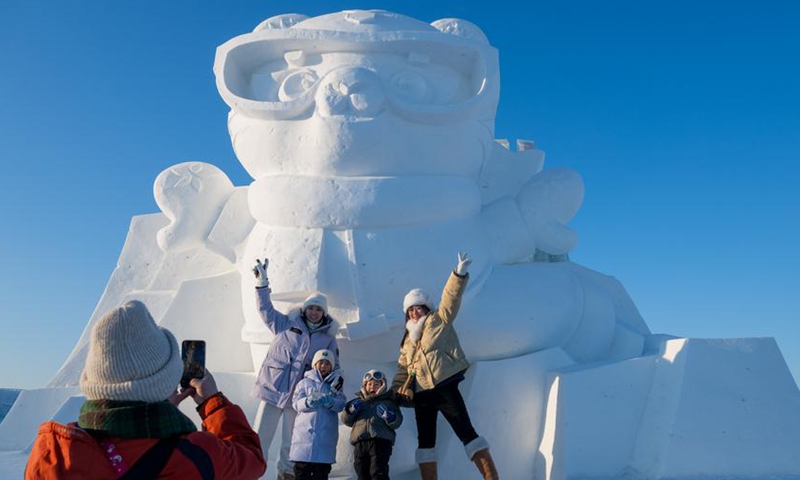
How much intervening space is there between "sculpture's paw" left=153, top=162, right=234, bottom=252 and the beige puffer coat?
219cm

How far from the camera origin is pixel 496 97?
516 cm

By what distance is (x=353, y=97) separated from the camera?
474 cm

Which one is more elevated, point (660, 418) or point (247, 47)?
point (247, 47)

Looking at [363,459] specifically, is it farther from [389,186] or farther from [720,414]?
[720,414]

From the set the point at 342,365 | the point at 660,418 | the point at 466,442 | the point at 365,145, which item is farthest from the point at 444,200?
the point at 660,418

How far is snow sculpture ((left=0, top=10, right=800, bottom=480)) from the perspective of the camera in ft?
14.9

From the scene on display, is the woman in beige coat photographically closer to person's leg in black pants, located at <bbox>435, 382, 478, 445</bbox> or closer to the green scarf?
person's leg in black pants, located at <bbox>435, 382, 478, 445</bbox>

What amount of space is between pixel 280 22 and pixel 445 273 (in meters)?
2.20

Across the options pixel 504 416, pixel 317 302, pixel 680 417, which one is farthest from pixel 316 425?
pixel 680 417

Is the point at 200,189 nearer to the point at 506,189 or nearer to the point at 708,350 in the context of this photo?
the point at 506,189

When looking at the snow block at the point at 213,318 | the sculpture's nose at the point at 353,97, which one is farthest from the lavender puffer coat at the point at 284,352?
A: the sculpture's nose at the point at 353,97

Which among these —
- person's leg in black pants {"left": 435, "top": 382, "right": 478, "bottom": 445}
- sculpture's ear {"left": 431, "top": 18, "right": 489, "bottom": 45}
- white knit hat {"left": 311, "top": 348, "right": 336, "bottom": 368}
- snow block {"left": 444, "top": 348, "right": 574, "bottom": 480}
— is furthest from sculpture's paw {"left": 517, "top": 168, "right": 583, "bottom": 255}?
white knit hat {"left": 311, "top": 348, "right": 336, "bottom": 368}

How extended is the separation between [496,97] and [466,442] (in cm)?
239

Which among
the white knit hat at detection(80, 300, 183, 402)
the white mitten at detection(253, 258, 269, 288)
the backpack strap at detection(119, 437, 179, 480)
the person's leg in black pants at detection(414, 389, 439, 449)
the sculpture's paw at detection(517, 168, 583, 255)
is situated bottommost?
the person's leg in black pants at detection(414, 389, 439, 449)
